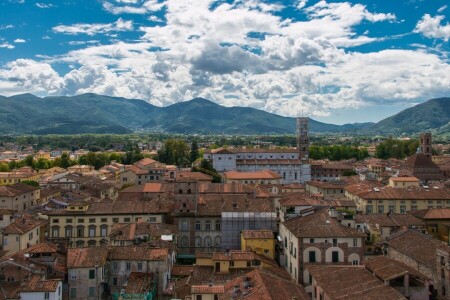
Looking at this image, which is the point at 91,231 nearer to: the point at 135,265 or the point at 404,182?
the point at 135,265

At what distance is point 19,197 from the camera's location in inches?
2746

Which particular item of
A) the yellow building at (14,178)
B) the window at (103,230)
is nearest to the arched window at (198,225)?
A: the window at (103,230)

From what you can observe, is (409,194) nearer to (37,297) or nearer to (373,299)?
(373,299)

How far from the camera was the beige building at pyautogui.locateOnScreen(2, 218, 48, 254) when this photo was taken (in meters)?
45.8

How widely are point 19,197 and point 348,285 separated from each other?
56.6m

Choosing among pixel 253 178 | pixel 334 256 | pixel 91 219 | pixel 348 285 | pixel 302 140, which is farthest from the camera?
pixel 302 140

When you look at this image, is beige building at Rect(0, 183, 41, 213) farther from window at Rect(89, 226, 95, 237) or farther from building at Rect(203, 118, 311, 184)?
building at Rect(203, 118, 311, 184)

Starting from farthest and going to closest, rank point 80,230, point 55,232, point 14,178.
A: point 14,178 → point 80,230 → point 55,232

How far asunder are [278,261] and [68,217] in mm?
24964

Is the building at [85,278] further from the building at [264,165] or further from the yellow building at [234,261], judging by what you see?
the building at [264,165]

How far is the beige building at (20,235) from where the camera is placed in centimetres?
4584

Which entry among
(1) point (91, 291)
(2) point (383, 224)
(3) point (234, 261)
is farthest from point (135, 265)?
(2) point (383, 224)

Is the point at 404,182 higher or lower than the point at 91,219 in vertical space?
higher

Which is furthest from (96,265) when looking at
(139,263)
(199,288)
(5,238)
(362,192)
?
(362,192)
